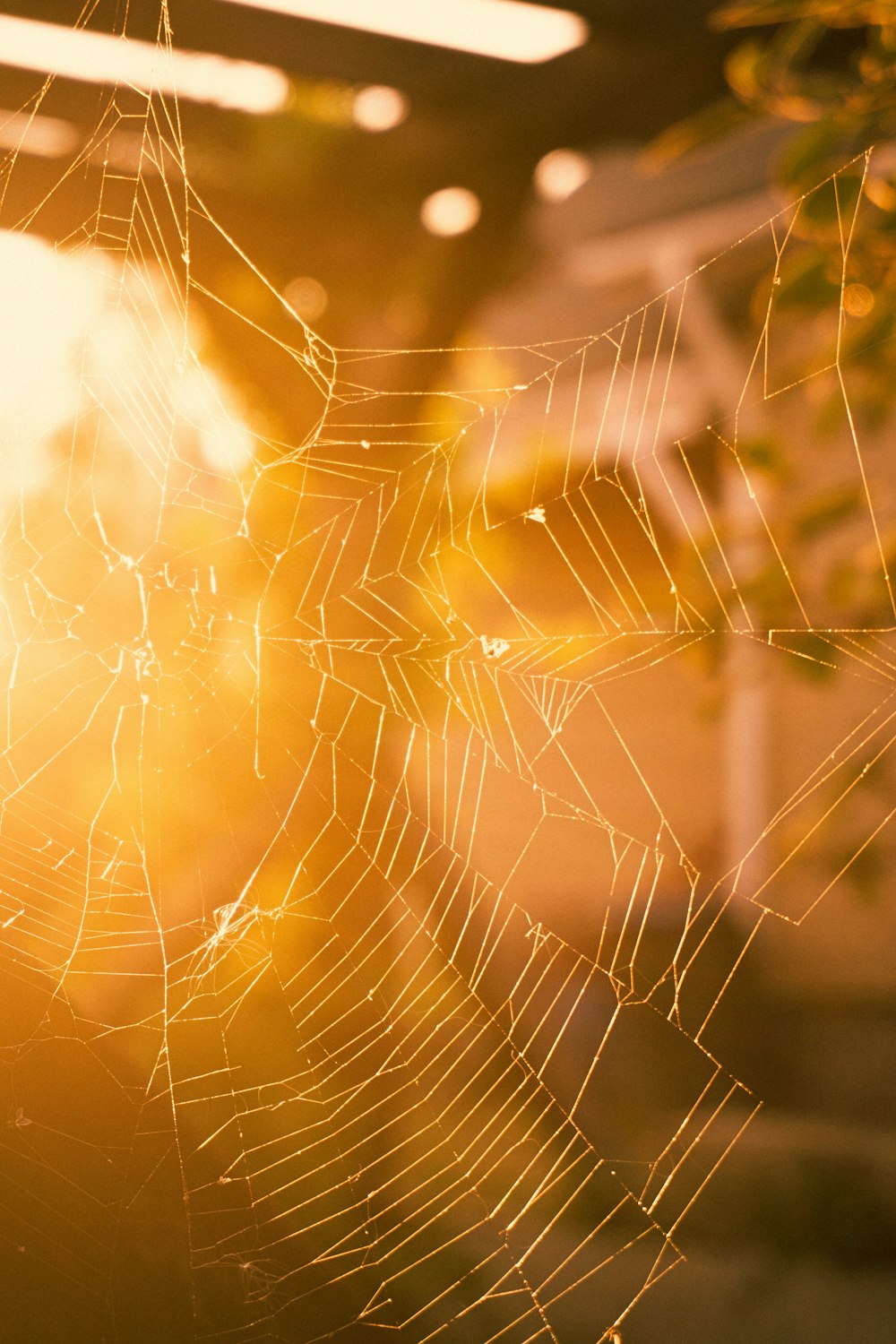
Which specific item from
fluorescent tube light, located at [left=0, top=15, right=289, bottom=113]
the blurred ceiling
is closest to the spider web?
fluorescent tube light, located at [left=0, top=15, right=289, bottom=113]

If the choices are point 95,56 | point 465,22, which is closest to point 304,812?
point 95,56

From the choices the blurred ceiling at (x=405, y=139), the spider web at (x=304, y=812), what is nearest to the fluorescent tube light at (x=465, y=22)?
the blurred ceiling at (x=405, y=139)

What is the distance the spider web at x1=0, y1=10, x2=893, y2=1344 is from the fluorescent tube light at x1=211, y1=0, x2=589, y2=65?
232 millimetres

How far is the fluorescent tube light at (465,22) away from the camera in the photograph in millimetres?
928

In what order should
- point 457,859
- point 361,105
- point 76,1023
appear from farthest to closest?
point 361,105 → point 457,859 → point 76,1023

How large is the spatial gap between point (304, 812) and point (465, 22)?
80 cm

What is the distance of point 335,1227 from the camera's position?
633 mm

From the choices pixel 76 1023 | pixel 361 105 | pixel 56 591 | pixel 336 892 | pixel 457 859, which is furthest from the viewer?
pixel 361 105

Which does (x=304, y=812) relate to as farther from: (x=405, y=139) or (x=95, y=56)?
(x=405, y=139)

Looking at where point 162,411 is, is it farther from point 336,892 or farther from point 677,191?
point 677,191

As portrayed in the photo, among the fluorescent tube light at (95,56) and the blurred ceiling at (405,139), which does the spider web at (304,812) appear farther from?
the blurred ceiling at (405,139)

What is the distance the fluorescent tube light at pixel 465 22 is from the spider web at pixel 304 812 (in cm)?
23

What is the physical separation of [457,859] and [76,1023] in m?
0.48

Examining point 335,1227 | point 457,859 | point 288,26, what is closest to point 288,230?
point 288,26
